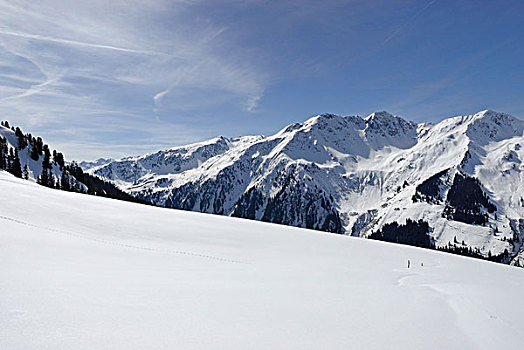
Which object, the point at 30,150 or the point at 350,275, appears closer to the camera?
the point at 350,275

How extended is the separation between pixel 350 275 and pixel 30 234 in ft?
47.4

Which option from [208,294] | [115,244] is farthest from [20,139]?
[208,294]

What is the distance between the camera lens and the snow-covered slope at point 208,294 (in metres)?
5.61

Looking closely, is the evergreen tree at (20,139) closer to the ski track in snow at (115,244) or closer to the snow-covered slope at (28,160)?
the snow-covered slope at (28,160)

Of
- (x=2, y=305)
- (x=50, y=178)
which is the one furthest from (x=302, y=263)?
(x=50, y=178)

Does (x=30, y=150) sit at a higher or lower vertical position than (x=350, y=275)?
higher

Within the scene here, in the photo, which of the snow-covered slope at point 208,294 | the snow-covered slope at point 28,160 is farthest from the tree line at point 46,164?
the snow-covered slope at point 208,294

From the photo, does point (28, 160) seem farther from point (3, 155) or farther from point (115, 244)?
point (115, 244)

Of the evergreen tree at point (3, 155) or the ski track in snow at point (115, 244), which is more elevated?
the evergreen tree at point (3, 155)

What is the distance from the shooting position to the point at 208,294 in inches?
336

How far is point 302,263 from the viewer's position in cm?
1570

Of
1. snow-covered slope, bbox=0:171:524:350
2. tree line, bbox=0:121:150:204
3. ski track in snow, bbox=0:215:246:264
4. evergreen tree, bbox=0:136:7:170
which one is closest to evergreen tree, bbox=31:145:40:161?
tree line, bbox=0:121:150:204

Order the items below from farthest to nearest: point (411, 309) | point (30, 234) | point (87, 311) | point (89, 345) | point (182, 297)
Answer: point (30, 234), point (411, 309), point (182, 297), point (87, 311), point (89, 345)

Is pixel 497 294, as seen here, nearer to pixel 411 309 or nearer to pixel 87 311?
pixel 411 309
